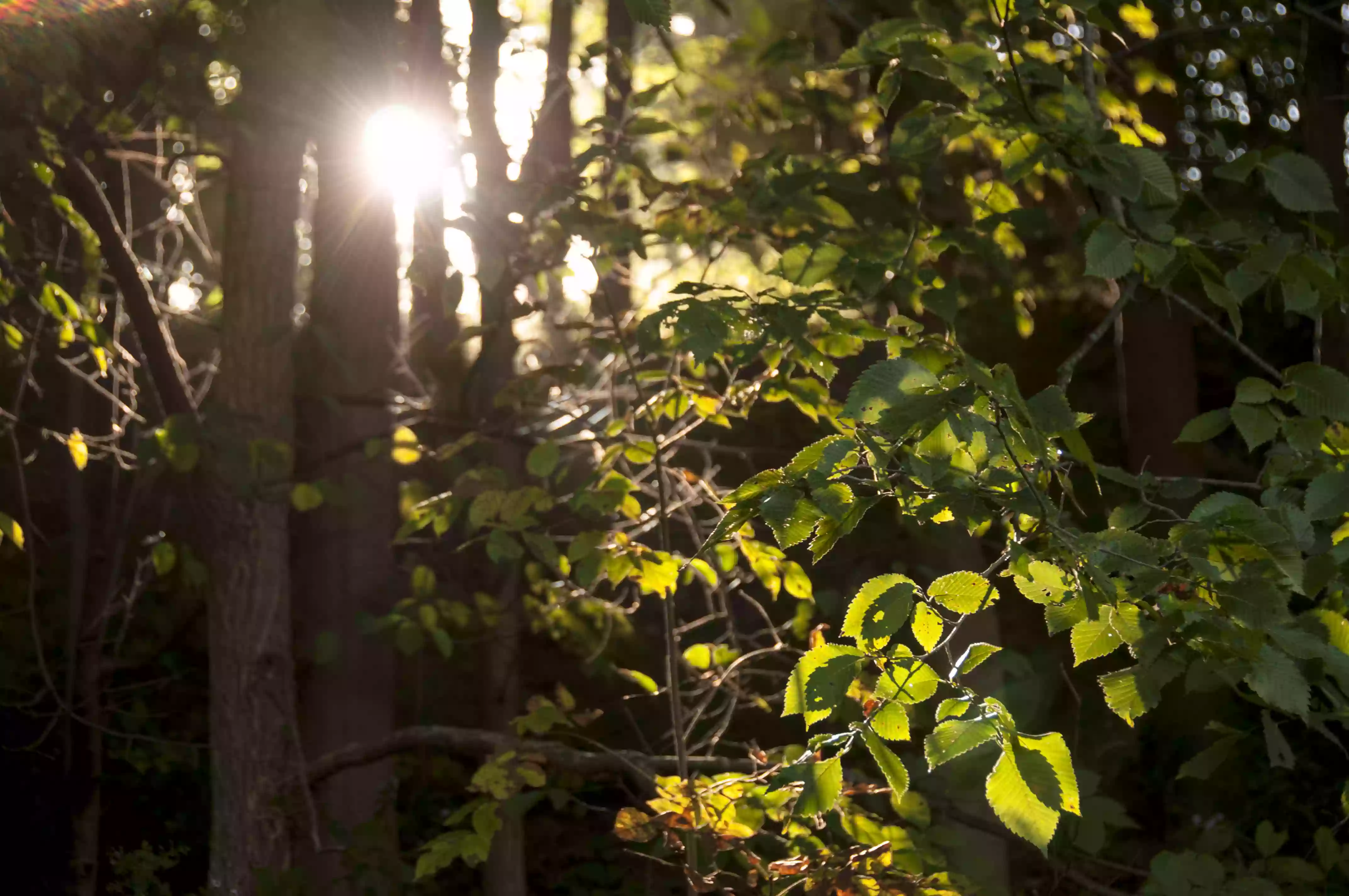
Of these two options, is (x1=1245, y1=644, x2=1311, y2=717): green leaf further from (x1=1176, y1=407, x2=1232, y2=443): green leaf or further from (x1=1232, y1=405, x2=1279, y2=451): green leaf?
(x1=1176, y1=407, x2=1232, y2=443): green leaf

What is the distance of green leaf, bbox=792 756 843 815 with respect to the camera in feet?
5.54

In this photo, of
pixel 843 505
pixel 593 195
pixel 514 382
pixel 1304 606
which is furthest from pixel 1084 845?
pixel 1304 606

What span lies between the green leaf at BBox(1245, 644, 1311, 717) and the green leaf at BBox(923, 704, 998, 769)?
1.46 ft

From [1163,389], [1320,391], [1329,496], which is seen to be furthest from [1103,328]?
[1163,389]

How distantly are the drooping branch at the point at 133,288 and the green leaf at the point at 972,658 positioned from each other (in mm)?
2902

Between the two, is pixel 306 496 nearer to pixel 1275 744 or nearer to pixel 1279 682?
pixel 1275 744

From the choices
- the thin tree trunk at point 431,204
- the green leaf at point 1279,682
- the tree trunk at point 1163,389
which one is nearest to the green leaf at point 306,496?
the thin tree trunk at point 431,204

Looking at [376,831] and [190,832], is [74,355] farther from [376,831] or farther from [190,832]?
[376,831]

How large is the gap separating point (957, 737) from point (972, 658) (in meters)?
0.24

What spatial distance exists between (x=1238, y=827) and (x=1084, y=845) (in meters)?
4.31

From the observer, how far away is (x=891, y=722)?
173 cm

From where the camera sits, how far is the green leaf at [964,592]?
5.59 ft

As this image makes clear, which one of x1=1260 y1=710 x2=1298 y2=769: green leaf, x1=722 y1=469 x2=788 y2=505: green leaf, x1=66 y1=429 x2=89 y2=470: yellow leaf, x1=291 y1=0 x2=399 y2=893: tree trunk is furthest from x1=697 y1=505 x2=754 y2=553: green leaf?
x1=291 y1=0 x2=399 y2=893: tree trunk

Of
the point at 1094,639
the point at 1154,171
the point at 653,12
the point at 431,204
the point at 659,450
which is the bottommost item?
the point at 1094,639
